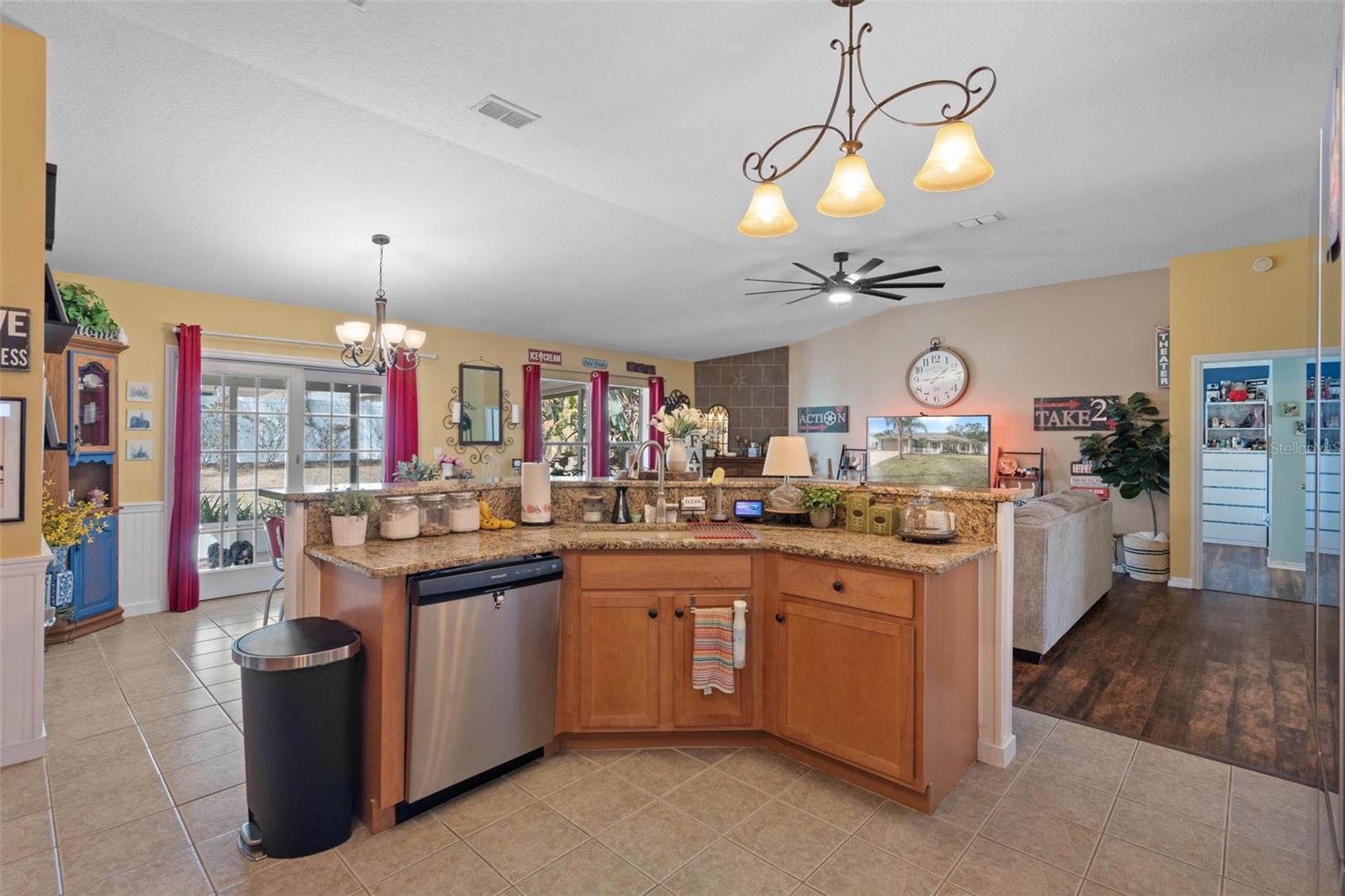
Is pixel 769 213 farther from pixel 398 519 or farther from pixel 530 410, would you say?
pixel 530 410

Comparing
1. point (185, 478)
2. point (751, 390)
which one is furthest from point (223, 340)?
point (751, 390)

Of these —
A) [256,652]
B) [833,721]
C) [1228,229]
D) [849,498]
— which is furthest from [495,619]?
[1228,229]

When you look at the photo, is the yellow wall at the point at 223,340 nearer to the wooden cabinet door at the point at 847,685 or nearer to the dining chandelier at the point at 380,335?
the dining chandelier at the point at 380,335

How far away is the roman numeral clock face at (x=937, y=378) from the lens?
7.25m

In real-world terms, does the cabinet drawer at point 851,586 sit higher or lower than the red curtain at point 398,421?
lower

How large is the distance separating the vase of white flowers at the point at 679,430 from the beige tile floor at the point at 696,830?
4.38 ft

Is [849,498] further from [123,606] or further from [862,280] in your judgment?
[123,606]

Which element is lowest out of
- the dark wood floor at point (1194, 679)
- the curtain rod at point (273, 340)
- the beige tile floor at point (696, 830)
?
the beige tile floor at point (696, 830)

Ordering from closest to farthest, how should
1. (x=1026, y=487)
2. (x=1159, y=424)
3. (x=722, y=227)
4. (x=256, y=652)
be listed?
(x=256, y=652), (x=722, y=227), (x=1159, y=424), (x=1026, y=487)

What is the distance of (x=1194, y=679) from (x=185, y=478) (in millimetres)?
6569

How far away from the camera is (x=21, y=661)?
97.8 inches

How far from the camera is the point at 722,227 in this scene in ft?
14.6

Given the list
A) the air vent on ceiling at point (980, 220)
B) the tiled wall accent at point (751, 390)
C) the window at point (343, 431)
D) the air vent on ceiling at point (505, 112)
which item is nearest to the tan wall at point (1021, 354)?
the tiled wall accent at point (751, 390)

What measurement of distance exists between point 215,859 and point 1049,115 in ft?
14.4
